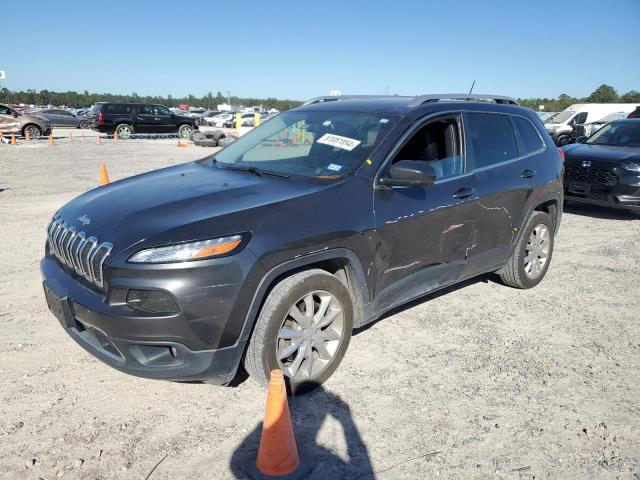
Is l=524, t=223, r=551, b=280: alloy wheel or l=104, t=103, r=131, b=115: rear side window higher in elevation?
l=104, t=103, r=131, b=115: rear side window

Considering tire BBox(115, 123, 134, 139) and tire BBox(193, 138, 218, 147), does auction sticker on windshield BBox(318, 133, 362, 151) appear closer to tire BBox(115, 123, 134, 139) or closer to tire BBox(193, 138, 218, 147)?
tire BBox(193, 138, 218, 147)

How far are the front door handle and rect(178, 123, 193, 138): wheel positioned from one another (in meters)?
24.7

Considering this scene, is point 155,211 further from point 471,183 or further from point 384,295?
point 471,183

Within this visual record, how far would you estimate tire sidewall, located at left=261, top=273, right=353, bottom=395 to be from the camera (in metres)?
2.98

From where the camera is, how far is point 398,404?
3244 millimetres

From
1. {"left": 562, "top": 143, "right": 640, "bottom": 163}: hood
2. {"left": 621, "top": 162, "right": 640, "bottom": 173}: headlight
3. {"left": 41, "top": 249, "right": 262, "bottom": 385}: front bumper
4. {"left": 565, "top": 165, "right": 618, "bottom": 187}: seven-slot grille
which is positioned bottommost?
{"left": 41, "top": 249, "right": 262, "bottom": 385}: front bumper

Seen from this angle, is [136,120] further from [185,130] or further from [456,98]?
[456,98]

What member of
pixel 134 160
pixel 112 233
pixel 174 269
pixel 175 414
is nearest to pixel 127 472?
pixel 175 414

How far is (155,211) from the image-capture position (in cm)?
304

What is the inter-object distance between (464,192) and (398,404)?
5.80 feet

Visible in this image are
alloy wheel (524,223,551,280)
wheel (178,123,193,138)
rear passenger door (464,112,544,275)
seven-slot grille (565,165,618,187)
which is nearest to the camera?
rear passenger door (464,112,544,275)

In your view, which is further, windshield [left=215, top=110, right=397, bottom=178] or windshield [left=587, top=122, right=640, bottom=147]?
windshield [left=587, top=122, right=640, bottom=147]

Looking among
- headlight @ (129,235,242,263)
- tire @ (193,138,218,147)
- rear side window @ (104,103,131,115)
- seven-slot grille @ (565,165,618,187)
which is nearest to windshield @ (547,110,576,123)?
tire @ (193,138,218,147)

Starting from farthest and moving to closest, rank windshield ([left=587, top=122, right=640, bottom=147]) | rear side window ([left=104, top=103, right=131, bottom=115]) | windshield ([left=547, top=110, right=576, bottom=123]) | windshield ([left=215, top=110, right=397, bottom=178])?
windshield ([left=547, top=110, right=576, bottom=123])
rear side window ([left=104, top=103, right=131, bottom=115])
windshield ([left=587, top=122, right=640, bottom=147])
windshield ([left=215, top=110, right=397, bottom=178])
